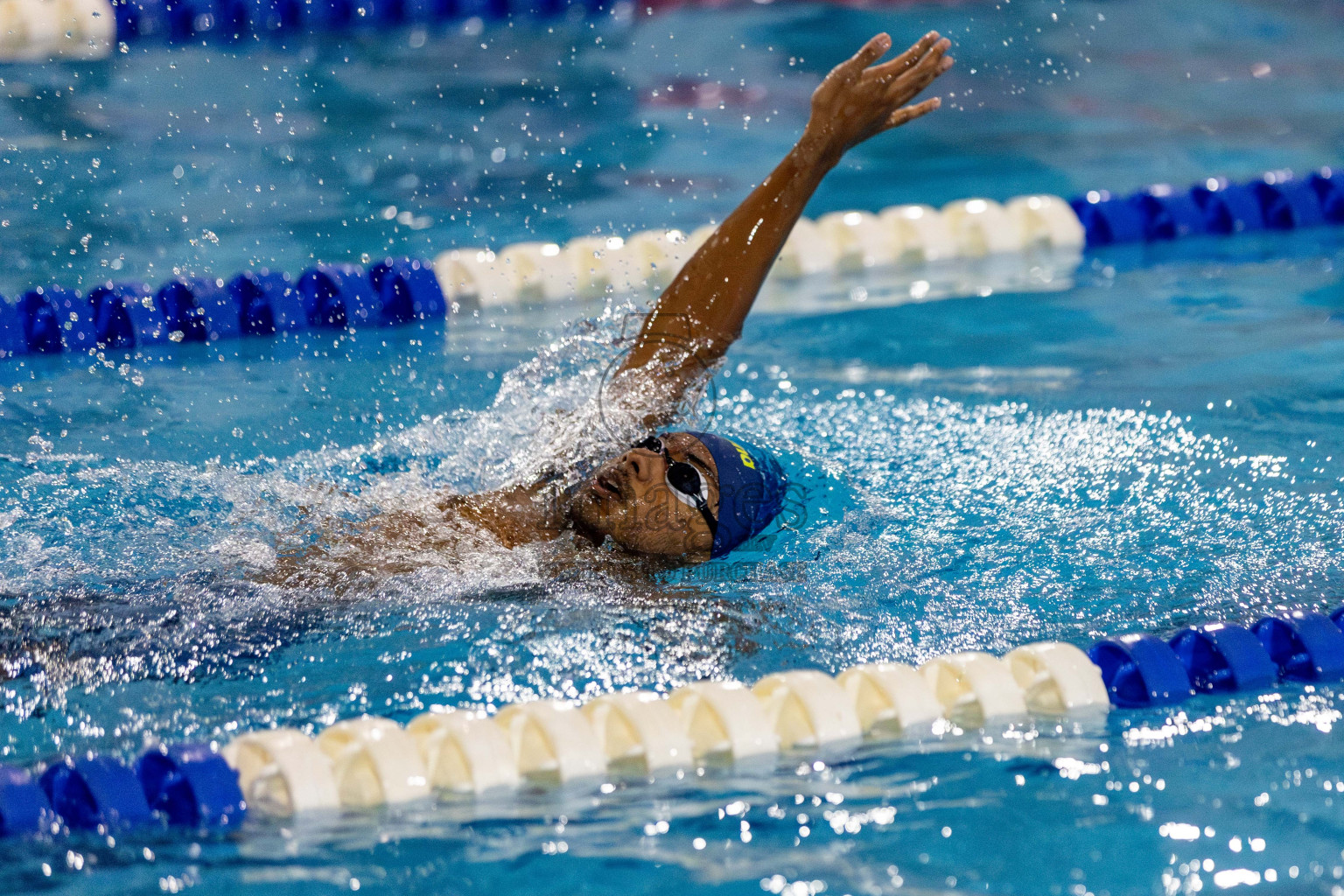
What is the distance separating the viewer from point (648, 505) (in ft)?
8.80

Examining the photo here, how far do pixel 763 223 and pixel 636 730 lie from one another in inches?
48.1

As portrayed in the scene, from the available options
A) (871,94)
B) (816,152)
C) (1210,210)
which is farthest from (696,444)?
(1210,210)

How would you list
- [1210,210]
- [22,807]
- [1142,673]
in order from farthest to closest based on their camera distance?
[1210,210]
[1142,673]
[22,807]

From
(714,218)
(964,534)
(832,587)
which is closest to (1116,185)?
(714,218)

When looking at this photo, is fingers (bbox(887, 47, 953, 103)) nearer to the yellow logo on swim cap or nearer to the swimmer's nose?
the yellow logo on swim cap

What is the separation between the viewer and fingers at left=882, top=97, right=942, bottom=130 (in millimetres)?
2666

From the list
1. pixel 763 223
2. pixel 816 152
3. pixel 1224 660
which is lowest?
pixel 1224 660

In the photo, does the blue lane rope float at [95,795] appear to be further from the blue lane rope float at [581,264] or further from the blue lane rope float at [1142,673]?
the blue lane rope float at [581,264]

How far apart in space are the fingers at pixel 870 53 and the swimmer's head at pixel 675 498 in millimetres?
772

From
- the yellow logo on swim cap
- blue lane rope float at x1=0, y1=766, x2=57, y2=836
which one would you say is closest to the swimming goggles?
the yellow logo on swim cap

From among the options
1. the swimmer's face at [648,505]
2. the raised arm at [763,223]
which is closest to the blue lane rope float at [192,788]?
the swimmer's face at [648,505]

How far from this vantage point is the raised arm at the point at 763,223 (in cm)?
271

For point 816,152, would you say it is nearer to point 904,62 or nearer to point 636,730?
point 904,62

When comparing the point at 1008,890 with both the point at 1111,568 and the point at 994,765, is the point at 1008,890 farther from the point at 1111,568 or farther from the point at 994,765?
the point at 1111,568
